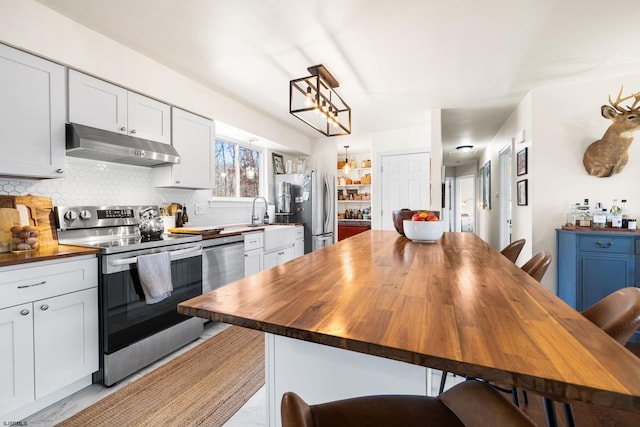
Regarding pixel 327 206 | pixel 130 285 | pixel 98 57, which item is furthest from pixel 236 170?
pixel 130 285

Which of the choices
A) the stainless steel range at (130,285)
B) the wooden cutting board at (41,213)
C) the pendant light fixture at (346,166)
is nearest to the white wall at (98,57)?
the wooden cutting board at (41,213)

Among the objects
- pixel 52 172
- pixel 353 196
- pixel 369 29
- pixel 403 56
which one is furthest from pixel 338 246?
pixel 353 196

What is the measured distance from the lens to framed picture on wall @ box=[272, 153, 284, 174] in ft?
16.0

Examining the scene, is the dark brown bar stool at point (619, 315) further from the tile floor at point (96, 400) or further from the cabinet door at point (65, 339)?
the cabinet door at point (65, 339)

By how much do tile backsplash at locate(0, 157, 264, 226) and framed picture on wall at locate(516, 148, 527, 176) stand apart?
387cm

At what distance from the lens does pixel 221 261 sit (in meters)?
2.80

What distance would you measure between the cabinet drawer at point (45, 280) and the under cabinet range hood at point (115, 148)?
84 cm

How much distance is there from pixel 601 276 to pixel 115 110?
4.40 meters

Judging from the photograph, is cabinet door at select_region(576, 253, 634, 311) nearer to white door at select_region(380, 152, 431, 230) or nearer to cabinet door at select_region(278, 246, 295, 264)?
white door at select_region(380, 152, 431, 230)

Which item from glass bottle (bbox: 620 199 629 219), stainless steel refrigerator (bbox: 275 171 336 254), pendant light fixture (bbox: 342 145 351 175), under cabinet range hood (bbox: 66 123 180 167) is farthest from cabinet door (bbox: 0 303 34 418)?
pendant light fixture (bbox: 342 145 351 175)

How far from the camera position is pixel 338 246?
185 centimetres

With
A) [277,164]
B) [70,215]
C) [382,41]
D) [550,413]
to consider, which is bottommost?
[550,413]

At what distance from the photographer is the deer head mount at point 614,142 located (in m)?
2.49

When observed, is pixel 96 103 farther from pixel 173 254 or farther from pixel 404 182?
pixel 404 182
